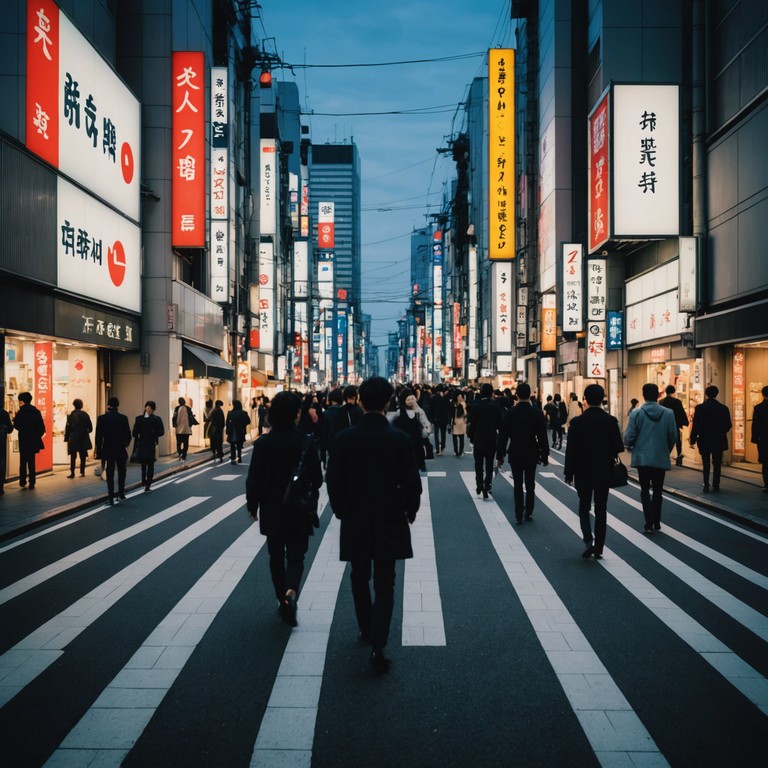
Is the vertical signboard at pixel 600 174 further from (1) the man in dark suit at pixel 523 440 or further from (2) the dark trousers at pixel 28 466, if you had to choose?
(2) the dark trousers at pixel 28 466

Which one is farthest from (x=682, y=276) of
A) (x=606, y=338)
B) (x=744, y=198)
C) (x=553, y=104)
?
(x=553, y=104)

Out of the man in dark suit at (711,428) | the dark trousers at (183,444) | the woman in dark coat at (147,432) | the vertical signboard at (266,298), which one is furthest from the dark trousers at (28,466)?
the vertical signboard at (266,298)

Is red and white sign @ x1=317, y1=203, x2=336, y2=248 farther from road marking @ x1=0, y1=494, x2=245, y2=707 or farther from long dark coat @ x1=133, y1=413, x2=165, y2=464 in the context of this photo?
road marking @ x1=0, y1=494, x2=245, y2=707

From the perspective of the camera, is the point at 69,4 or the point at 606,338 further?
the point at 606,338

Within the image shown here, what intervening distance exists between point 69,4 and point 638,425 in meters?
16.7

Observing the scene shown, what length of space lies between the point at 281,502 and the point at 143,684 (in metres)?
1.68

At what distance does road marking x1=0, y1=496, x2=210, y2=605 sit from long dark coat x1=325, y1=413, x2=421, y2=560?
3628 millimetres

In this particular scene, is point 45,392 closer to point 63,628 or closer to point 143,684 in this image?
point 63,628

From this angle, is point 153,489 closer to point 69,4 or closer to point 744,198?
point 69,4

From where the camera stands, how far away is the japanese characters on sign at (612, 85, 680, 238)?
776 inches

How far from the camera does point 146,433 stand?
1370 cm

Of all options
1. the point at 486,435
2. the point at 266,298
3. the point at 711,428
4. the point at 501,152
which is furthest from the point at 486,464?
the point at 501,152

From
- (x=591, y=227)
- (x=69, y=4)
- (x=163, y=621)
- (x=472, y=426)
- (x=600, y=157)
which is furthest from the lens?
(x=591, y=227)

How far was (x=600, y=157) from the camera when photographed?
22.6 m
